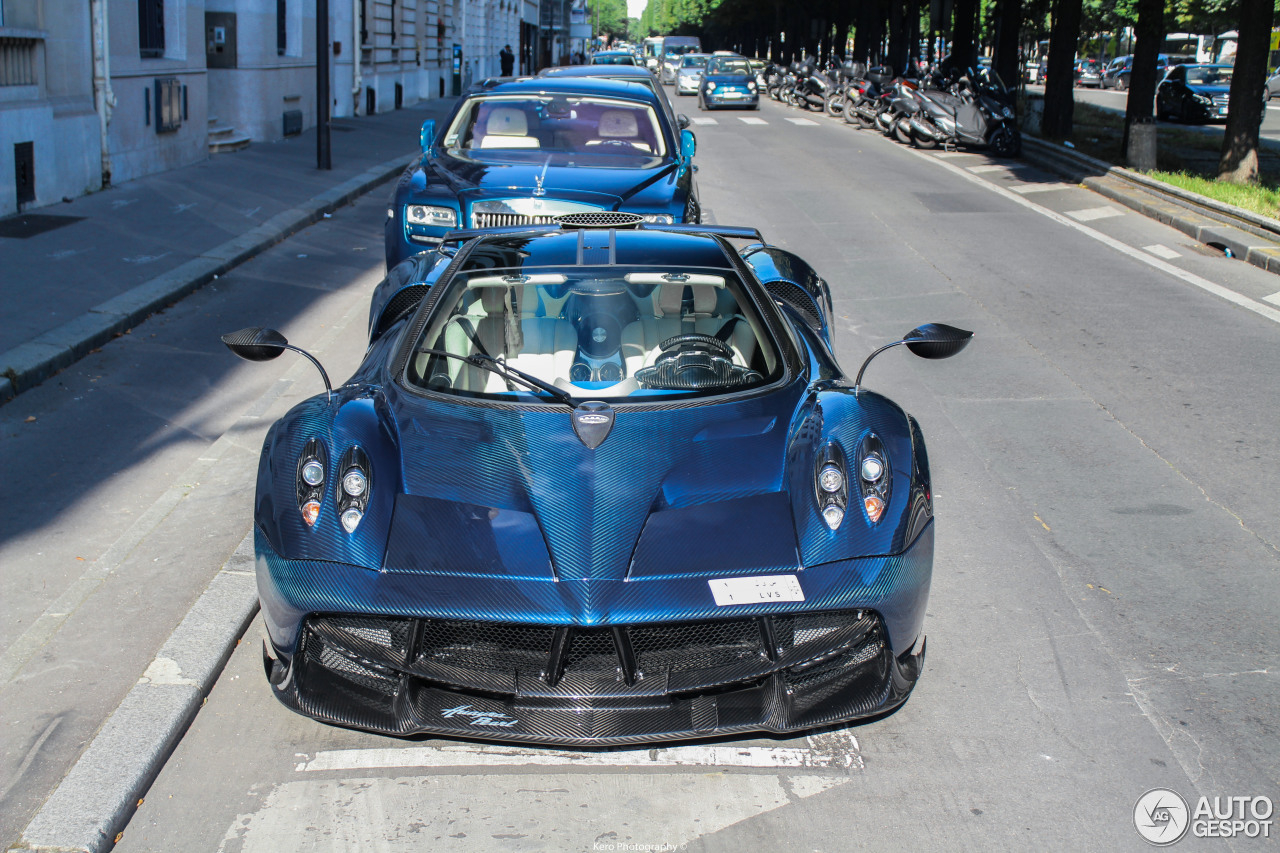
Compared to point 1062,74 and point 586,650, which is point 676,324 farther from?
point 1062,74

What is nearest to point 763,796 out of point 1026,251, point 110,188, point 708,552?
point 708,552

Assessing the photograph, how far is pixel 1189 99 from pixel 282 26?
23.8m

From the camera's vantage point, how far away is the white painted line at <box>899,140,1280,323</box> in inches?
405

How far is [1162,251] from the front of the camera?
13023 mm

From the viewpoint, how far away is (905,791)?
3.31m

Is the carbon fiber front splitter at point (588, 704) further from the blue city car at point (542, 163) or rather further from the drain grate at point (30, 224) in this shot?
the drain grate at point (30, 224)

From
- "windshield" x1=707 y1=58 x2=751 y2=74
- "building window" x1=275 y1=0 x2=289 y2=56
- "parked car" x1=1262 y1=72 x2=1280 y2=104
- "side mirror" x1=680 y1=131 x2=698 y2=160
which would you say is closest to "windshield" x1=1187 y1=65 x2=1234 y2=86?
"parked car" x1=1262 y1=72 x2=1280 y2=104

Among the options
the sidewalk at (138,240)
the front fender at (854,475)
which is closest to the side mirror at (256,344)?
the front fender at (854,475)

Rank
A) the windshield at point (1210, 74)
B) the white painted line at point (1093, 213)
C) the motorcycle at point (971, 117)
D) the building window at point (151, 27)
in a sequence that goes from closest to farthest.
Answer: the white painted line at point (1093, 213) < the building window at point (151, 27) < the motorcycle at point (971, 117) < the windshield at point (1210, 74)

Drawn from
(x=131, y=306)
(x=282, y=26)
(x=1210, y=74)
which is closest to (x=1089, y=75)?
(x=1210, y=74)

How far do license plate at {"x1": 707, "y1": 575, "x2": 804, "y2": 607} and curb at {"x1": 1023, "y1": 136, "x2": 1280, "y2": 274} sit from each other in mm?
10670

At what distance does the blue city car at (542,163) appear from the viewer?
8188mm

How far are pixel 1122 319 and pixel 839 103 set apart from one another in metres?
24.7

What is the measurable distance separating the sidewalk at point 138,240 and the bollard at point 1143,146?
1146 cm
